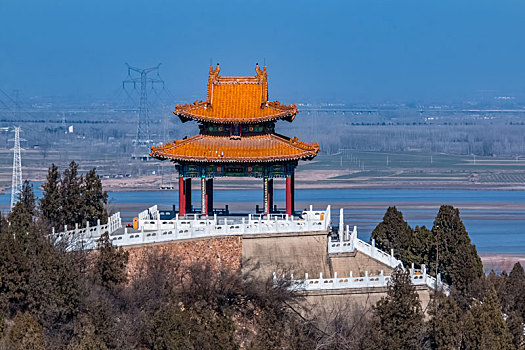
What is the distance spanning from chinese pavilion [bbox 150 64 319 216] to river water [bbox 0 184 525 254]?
81.4 feet

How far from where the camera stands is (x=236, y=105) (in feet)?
157

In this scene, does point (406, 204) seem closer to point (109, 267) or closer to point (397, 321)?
point (397, 321)

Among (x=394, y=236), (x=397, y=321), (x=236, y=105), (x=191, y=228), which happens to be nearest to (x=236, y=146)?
(x=236, y=105)

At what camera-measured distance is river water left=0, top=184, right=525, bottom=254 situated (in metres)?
79.8

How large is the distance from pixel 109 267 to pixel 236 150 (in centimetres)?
828

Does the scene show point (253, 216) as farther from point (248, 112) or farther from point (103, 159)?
point (103, 159)

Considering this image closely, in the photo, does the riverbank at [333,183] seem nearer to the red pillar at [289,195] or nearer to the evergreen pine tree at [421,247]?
the evergreen pine tree at [421,247]

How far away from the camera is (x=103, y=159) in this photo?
143625mm

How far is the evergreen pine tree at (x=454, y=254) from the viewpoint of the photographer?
46562mm

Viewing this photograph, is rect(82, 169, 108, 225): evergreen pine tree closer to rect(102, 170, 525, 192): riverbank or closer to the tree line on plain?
the tree line on plain

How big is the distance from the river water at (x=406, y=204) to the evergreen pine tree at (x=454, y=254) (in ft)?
76.8

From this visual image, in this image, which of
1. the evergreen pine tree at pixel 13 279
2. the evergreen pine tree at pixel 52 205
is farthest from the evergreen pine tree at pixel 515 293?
the evergreen pine tree at pixel 13 279

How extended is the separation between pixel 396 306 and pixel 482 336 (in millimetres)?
2936

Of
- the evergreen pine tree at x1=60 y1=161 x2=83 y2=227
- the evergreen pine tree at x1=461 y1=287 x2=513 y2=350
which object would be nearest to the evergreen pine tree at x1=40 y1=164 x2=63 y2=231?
the evergreen pine tree at x1=60 y1=161 x2=83 y2=227
